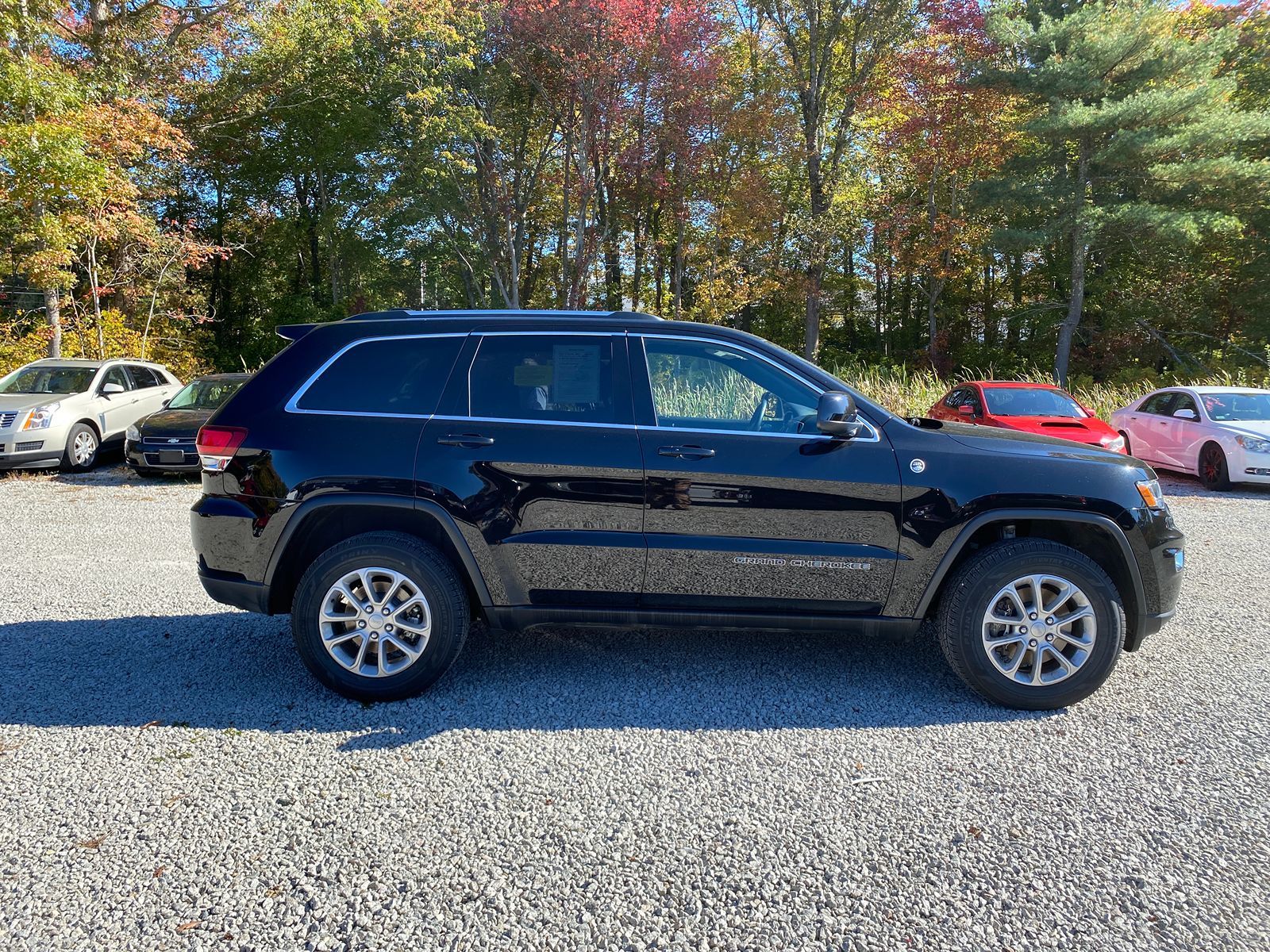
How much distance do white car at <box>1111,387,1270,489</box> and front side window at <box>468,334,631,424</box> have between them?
1043cm

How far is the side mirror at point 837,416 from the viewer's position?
136 inches

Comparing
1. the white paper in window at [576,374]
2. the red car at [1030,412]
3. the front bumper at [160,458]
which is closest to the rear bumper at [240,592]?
the white paper in window at [576,374]

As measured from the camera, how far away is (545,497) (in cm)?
362

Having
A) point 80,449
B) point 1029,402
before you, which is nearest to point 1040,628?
point 1029,402

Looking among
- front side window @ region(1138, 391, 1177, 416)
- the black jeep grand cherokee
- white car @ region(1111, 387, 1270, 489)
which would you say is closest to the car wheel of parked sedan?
white car @ region(1111, 387, 1270, 489)

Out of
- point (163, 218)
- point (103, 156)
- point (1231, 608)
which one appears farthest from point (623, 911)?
point (163, 218)

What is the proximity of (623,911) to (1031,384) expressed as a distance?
35.8ft

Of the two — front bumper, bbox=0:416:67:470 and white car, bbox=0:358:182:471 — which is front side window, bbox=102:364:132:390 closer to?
white car, bbox=0:358:182:471

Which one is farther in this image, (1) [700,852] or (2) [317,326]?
(2) [317,326]

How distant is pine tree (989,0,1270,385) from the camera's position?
747 inches

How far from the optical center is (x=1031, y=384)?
1109 cm

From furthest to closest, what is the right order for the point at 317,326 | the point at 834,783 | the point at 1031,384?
the point at 1031,384
the point at 317,326
the point at 834,783

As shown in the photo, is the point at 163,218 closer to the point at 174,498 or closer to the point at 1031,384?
the point at 174,498

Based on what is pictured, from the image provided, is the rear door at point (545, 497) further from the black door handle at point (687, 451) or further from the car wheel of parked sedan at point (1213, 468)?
the car wheel of parked sedan at point (1213, 468)
